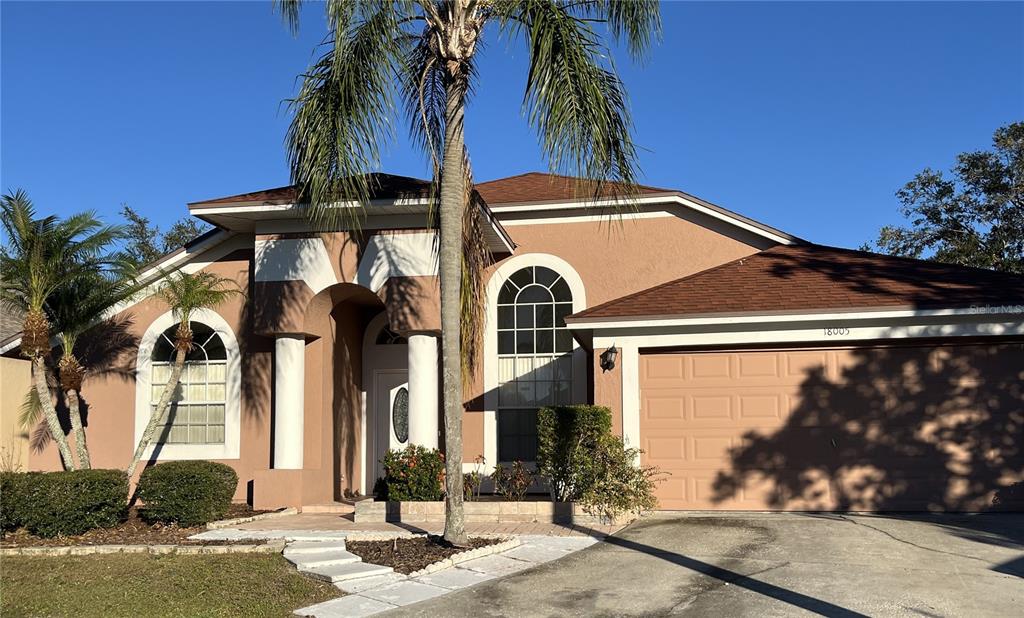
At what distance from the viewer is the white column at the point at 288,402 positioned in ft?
49.3

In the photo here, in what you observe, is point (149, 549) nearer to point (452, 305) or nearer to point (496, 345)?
point (452, 305)

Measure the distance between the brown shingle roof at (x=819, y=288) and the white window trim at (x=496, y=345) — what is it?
173cm

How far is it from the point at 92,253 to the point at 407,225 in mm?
4862

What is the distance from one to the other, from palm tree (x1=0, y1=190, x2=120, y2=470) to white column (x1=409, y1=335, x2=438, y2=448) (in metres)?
5.19

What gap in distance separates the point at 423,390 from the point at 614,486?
145 inches

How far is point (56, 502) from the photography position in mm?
11953

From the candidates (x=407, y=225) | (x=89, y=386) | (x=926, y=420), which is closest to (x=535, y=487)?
(x=407, y=225)

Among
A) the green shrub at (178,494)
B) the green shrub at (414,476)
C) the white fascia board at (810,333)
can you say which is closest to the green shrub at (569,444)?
the white fascia board at (810,333)

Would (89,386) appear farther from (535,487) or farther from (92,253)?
(535,487)

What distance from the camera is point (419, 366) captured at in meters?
14.5

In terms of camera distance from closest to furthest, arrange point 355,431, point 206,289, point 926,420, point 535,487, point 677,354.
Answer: point 926,420, point 677,354, point 206,289, point 535,487, point 355,431

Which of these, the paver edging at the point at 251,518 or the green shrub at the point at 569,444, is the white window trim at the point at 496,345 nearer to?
the green shrub at the point at 569,444

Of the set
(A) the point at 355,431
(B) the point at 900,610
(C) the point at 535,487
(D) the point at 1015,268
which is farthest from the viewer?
(D) the point at 1015,268

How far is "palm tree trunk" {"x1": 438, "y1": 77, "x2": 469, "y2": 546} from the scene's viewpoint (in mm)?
10578
